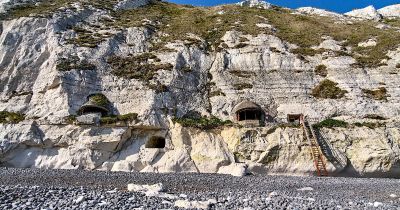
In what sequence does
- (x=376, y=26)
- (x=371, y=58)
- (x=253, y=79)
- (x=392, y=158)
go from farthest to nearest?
1. (x=376, y=26)
2. (x=371, y=58)
3. (x=253, y=79)
4. (x=392, y=158)

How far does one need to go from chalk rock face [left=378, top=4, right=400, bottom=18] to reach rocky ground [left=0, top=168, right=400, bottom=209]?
7594cm

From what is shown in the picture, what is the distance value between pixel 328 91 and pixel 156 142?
1892 centimetres

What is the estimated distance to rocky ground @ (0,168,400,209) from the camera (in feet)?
37.5

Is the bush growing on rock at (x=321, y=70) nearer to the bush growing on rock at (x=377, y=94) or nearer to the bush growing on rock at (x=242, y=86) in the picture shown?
the bush growing on rock at (x=377, y=94)

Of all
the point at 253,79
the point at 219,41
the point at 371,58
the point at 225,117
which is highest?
the point at 219,41

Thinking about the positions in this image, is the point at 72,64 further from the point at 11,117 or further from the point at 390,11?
the point at 390,11

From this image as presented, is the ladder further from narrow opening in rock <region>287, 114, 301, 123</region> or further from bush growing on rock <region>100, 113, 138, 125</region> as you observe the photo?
bush growing on rock <region>100, 113, 138, 125</region>

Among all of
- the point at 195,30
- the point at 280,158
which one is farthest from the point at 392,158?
Answer: the point at 195,30

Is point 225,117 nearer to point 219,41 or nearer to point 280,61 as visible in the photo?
point 280,61

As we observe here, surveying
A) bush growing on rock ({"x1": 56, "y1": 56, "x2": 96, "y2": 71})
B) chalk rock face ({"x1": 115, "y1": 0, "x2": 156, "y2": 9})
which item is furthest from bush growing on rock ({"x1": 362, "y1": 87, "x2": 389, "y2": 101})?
chalk rock face ({"x1": 115, "y1": 0, "x2": 156, "y2": 9})

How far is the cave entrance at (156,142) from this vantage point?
1267 inches

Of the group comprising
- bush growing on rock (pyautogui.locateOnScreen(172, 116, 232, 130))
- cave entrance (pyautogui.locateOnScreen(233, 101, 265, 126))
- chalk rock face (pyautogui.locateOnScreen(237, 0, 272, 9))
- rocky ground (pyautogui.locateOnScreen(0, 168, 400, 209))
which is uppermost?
chalk rock face (pyautogui.locateOnScreen(237, 0, 272, 9))

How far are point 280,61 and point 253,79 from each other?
5.14 metres

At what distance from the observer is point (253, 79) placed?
130 feet
